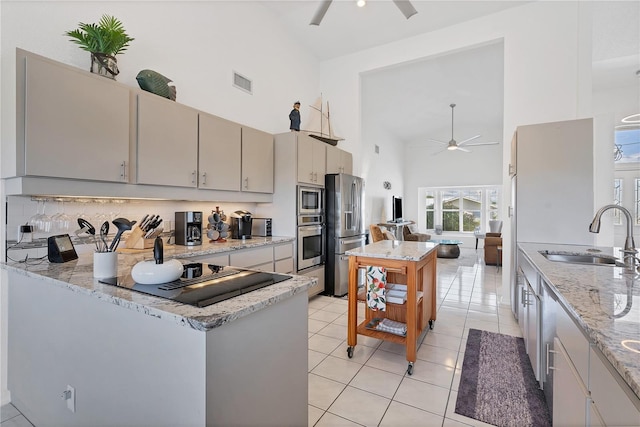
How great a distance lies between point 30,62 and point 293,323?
7.00 feet

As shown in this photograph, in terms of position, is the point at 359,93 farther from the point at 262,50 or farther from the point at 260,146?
the point at 260,146

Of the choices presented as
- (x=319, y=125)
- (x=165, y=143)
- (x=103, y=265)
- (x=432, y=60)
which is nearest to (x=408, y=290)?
(x=103, y=265)

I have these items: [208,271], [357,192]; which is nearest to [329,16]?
[357,192]

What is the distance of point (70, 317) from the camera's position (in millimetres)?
1404

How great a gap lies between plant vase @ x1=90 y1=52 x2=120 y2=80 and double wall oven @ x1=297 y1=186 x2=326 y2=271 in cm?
211

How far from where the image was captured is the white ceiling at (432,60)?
3.88 m

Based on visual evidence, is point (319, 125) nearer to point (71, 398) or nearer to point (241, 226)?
point (241, 226)

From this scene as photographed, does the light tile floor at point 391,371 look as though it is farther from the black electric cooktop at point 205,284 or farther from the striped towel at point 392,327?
the black electric cooktop at point 205,284

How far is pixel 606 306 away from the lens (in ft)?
3.37

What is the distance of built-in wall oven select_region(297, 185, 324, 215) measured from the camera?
3.69 m

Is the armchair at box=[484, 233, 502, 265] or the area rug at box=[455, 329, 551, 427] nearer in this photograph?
the area rug at box=[455, 329, 551, 427]

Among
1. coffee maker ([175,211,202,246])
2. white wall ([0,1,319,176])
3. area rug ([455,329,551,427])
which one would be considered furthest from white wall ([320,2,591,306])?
coffee maker ([175,211,202,246])

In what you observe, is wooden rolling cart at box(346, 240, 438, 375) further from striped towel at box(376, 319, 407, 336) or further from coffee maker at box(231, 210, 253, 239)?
coffee maker at box(231, 210, 253, 239)

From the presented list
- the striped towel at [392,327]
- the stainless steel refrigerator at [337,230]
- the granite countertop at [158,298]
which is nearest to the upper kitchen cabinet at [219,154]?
the granite countertop at [158,298]
